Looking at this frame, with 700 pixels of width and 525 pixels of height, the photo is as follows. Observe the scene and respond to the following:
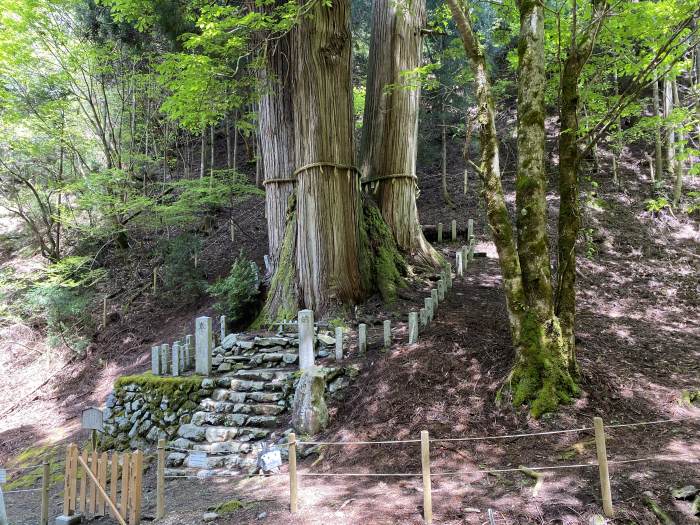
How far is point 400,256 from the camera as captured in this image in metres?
10.3

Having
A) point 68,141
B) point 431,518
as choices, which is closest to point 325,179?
point 431,518

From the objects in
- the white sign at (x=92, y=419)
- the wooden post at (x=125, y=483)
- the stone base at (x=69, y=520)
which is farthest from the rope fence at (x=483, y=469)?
the white sign at (x=92, y=419)

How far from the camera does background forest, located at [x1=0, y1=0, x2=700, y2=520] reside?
19.3 ft

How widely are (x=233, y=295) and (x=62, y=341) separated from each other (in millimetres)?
7455

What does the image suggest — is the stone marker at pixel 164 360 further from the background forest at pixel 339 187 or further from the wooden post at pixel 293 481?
the wooden post at pixel 293 481

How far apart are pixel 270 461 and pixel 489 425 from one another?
2653 millimetres

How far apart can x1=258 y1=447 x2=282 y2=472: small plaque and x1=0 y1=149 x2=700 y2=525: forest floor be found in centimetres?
30

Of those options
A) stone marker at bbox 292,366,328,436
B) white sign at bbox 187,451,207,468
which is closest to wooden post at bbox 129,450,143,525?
white sign at bbox 187,451,207,468

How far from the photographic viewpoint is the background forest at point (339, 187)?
5.89 m

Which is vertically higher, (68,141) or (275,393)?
(68,141)

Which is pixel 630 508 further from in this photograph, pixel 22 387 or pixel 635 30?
pixel 22 387

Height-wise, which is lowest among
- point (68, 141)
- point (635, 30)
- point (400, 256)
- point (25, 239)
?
point (400, 256)

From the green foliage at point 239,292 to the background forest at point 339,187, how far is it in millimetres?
46

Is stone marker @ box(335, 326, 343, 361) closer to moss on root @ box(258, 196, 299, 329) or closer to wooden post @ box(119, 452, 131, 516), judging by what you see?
moss on root @ box(258, 196, 299, 329)
